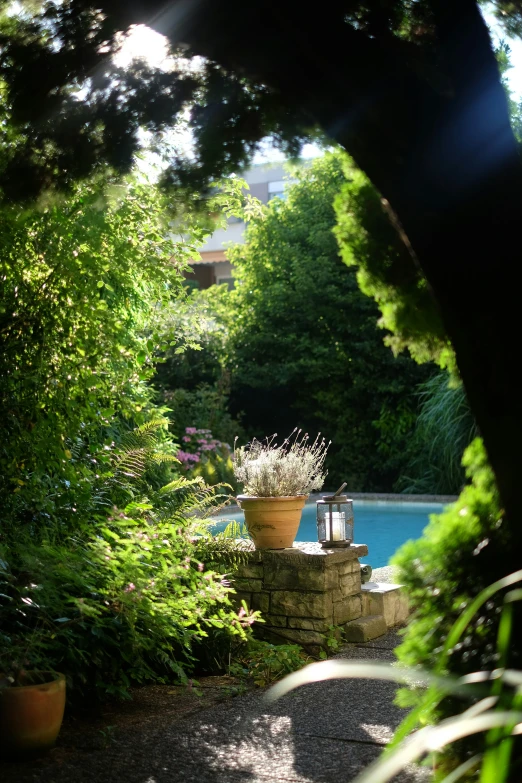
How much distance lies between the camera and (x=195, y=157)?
2.91 m

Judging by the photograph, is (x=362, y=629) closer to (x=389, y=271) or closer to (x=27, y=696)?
(x=27, y=696)

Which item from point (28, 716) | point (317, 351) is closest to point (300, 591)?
point (28, 716)

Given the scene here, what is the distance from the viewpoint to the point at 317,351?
14.1 metres

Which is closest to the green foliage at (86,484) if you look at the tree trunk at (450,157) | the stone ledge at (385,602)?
the stone ledge at (385,602)

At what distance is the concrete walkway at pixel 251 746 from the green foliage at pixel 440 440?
8.46 metres

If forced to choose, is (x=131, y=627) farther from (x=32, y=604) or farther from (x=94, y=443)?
(x=94, y=443)

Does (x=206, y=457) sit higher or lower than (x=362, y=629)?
lower

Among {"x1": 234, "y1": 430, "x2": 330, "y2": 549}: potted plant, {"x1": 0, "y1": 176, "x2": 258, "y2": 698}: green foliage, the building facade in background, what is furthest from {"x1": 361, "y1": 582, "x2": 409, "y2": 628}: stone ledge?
the building facade in background

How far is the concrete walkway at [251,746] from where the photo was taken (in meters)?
2.68

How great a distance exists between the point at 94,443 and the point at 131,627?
139 centimetres

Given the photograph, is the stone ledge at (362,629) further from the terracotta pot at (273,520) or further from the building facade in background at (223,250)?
the building facade in background at (223,250)

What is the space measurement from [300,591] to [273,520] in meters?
0.43

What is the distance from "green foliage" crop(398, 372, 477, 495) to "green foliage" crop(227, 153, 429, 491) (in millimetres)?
513

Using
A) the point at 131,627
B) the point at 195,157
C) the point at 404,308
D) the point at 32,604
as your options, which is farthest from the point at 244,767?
the point at 195,157
